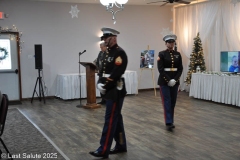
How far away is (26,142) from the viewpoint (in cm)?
460

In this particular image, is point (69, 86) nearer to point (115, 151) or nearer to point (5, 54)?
point (5, 54)

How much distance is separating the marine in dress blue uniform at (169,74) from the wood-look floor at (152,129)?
16.8 inches

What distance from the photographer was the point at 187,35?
1032 cm

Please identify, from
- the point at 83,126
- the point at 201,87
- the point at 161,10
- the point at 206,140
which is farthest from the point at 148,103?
the point at 161,10

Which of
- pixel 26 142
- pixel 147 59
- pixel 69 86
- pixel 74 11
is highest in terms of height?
pixel 74 11

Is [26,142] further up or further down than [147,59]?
further down

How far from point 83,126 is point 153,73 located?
226 inches

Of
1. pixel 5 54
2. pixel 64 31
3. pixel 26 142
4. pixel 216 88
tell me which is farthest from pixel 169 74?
pixel 5 54

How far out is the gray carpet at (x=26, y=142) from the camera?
4.05 meters

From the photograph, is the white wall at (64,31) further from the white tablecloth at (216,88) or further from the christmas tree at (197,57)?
the white tablecloth at (216,88)

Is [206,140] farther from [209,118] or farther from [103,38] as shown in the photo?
[103,38]

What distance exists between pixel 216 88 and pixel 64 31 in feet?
15.8

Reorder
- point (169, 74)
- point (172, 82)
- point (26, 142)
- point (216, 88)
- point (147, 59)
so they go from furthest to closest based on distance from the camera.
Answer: point (147, 59) → point (216, 88) → point (169, 74) → point (172, 82) → point (26, 142)

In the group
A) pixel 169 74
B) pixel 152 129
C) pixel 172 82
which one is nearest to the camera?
pixel 172 82
